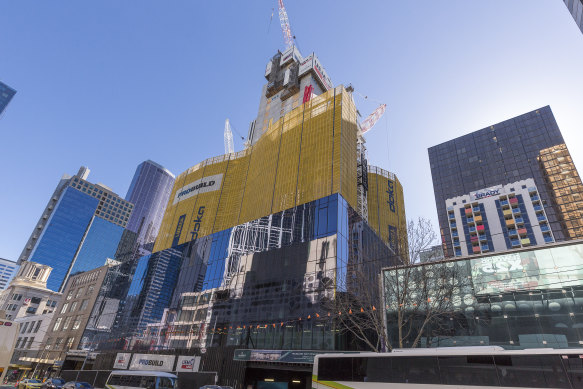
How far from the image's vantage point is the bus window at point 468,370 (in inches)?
536

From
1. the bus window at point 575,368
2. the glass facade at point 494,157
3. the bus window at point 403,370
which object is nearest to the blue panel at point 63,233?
the glass facade at point 494,157


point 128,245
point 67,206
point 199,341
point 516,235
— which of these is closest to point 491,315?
point 199,341

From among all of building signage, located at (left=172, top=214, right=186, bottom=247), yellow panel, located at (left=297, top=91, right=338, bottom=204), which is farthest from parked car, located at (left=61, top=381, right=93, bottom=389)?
building signage, located at (left=172, top=214, right=186, bottom=247)

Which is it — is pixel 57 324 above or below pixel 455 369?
above

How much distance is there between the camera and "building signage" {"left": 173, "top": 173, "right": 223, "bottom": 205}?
246ft

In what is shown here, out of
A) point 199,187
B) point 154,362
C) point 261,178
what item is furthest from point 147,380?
point 199,187

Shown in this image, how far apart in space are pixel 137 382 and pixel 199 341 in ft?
83.2

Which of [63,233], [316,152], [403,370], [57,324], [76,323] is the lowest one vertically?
[403,370]

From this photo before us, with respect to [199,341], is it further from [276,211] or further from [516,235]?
[516,235]

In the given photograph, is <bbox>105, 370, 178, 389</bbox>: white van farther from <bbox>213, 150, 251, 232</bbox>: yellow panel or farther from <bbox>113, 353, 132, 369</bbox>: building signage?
<bbox>213, 150, 251, 232</bbox>: yellow panel

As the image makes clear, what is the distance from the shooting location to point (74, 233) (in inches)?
6614

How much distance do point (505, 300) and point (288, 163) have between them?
38.1 meters

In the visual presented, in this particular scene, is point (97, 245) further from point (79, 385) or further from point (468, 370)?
point (468, 370)

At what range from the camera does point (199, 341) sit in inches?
1827
